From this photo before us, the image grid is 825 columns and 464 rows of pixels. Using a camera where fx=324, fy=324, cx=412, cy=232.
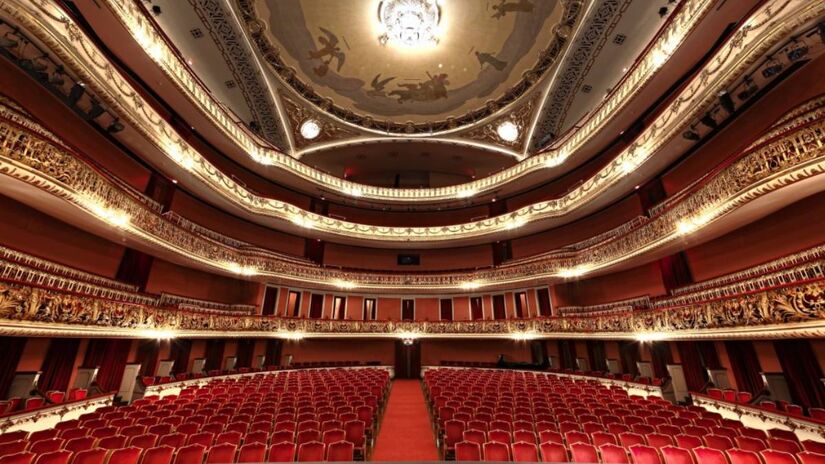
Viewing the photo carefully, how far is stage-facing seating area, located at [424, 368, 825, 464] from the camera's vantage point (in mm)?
4223

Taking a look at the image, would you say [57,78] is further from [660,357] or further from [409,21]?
[660,357]

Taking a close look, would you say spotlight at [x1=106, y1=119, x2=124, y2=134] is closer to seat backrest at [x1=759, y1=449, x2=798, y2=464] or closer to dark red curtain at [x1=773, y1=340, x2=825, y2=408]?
seat backrest at [x1=759, y1=449, x2=798, y2=464]

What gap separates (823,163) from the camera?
205 inches

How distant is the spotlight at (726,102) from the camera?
8.38 metres

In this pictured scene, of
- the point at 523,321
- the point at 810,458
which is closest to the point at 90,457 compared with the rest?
the point at 810,458

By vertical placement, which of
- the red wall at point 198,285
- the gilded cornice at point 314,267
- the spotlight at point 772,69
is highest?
the spotlight at point 772,69

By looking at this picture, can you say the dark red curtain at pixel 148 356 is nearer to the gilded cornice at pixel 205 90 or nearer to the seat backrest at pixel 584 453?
the gilded cornice at pixel 205 90

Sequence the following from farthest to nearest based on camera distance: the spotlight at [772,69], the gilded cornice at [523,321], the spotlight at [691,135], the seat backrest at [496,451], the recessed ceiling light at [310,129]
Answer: the recessed ceiling light at [310,129]
the spotlight at [691,135]
the spotlight at [772,69]
the gilded cornice at [523,321]
the seat backrest at [496,451]

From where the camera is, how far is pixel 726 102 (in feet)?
27.7

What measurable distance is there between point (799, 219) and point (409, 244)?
51.1 feet

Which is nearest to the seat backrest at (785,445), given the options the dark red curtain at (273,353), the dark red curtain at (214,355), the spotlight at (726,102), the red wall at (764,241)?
the red wall at (764,241)

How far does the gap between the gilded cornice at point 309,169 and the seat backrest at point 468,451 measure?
985 cm

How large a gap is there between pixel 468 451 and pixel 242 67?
59.3ft

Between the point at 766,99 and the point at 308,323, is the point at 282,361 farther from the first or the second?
the point at 766,99
